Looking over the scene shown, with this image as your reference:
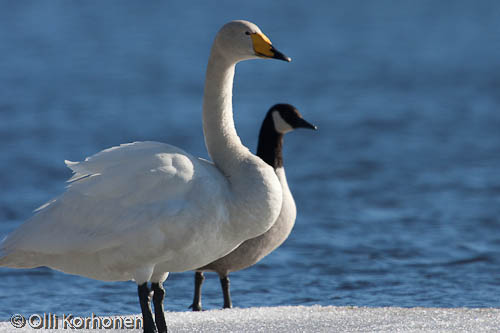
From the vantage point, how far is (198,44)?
22.2m

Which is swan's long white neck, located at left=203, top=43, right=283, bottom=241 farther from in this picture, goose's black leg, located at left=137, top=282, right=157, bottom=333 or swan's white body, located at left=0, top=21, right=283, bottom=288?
goose's black leg, located at left=137, top=282, right=157, bottom=333

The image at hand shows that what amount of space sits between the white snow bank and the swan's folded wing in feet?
2.34

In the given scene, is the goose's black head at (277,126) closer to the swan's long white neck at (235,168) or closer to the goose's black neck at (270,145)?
the goose's black neck at (270,145)

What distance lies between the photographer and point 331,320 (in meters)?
5.55

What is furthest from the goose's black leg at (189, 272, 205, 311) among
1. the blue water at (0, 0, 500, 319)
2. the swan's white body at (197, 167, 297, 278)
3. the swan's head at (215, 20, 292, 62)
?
the swan's head at (215, 20, 292, 62)

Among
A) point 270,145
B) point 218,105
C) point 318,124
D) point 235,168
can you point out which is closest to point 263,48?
point 218,105

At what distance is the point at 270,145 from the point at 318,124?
7653 mm

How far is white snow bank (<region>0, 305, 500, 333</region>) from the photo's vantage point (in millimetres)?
5246

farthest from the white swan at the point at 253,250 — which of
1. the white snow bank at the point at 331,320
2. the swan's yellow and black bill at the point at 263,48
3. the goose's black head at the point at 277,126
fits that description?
the swan's yellow and black bill at the point at 263,48

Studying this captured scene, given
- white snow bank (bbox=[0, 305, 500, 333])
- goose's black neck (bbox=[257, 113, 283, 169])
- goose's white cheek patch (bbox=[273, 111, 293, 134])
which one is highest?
goose's white cheek patch (bbox=[273, 111, 293, 134])

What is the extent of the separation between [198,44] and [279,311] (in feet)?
55.2

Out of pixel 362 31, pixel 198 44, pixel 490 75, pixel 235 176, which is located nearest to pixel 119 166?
pixel 235 176

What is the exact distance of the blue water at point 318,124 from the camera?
7.65 m

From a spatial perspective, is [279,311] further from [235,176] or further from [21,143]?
[21,143]
